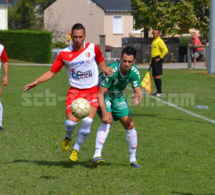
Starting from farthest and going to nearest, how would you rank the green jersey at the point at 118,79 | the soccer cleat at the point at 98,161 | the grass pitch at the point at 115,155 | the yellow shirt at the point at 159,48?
1. the yellow shirt at the point at 159,48
2. the green jersey at the point at 118,79
3. the soccer cleat at the point at 98,161
4. the grass pitch at the point at 115,155

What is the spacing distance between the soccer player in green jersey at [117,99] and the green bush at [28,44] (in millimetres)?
35143

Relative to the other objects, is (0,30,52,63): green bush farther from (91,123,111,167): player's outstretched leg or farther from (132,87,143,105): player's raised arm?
(132,87,143,105): player's raised arm

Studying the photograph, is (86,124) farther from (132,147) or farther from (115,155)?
(115,155)

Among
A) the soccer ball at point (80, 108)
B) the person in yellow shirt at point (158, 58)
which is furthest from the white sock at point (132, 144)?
the person in yellow shirt at point (158, 58)

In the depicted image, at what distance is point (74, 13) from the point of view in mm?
67312

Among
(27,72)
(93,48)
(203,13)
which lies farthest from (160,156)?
(203,13)

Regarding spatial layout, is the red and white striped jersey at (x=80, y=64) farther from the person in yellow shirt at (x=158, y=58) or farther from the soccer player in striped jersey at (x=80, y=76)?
the person in yellow shirt at (x=158, y=58)

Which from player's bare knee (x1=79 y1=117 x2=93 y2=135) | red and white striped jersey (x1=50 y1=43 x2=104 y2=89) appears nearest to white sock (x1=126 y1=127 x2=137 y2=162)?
player's bare knee (x1=79 y1=117 x2=93 y2=135)

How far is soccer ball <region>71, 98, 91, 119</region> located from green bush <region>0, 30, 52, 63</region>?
3535 cm

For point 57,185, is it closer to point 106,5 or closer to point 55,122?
point 55,122

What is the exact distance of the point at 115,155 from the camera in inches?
329

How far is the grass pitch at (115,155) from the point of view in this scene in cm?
648

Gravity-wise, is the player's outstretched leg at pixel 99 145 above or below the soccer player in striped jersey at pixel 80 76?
below

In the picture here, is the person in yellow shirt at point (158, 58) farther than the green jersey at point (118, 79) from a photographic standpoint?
Yes
